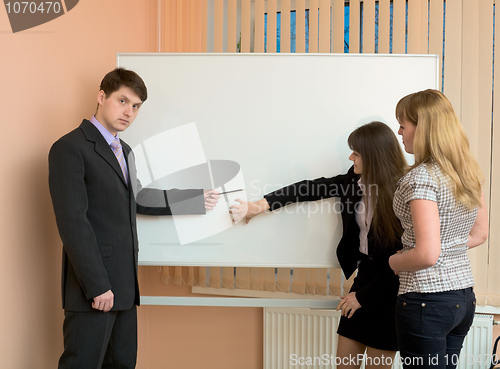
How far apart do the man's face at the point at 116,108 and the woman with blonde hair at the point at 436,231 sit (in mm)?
1031

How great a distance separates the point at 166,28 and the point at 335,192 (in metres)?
1.45

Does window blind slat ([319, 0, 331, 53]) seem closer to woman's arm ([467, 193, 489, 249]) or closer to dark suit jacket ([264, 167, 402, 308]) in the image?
dark suit jacket ([264, 167, 402, 308])

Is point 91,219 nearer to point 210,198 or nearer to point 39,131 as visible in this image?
point 39,131

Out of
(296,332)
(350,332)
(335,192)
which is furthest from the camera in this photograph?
(296,332)

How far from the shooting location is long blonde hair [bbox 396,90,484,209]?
45.8 inches

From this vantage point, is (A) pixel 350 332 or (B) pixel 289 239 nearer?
(A) pixel 350 332

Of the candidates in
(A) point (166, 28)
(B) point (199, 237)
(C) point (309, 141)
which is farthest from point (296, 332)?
(A) point (166, 28)

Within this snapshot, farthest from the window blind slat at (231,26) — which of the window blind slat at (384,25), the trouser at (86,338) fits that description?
the trouser at (86,338)

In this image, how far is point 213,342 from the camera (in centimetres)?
253

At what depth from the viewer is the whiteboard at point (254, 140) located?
6.00 ft

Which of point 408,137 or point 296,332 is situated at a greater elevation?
point 408,137

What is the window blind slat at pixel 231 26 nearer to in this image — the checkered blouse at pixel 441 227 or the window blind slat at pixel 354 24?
the window blind slat at pixel 354 24

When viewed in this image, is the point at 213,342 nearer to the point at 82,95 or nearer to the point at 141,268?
the point at 141,268

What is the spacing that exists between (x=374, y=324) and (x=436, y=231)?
0.66 meters
